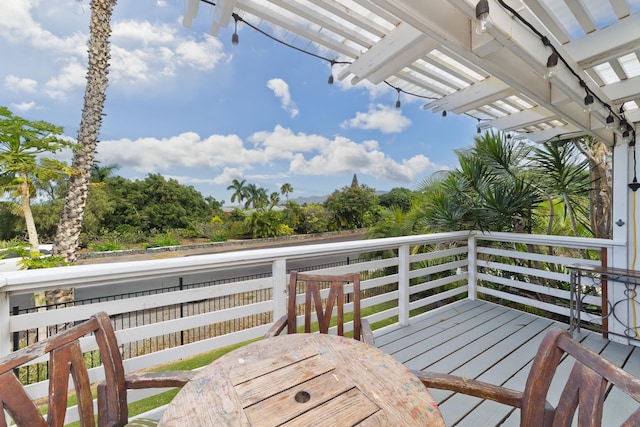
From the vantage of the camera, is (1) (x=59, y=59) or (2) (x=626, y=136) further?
(1) (x=59, y=59)

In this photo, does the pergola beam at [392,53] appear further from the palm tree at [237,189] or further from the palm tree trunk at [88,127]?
the palm tree at [237,189]

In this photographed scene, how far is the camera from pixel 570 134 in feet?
11.1

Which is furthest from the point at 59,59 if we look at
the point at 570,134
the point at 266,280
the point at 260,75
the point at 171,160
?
the point at 570,134

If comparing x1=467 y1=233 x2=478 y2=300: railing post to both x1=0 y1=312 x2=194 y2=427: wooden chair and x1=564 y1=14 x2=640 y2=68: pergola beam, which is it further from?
x1=0 y1=312 x2=194 y2=427: wooden chair

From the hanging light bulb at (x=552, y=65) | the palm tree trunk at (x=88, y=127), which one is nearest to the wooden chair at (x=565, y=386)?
the hanging light bulb at (x=552, y=65)

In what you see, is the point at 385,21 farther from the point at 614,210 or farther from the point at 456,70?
the point at 614,210

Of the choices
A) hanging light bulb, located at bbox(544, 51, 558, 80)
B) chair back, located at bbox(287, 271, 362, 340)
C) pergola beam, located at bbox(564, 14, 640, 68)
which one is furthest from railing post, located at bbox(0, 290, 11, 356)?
pergola beam, located at bbox(564, 14, 640, 68)

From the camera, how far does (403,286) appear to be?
2.92 meters

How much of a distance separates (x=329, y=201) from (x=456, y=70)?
15916 millimetres

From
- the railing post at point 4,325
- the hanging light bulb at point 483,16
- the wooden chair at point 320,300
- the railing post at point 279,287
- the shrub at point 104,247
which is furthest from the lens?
the shrub at point 104,247

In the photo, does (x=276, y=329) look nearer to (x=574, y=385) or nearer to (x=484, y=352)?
(x=574, y=385)

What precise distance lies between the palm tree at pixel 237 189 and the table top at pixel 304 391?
29.6 meters

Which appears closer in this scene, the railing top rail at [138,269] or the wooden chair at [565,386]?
the wooden chair at [565,386]

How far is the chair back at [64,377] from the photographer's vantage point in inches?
28.5
